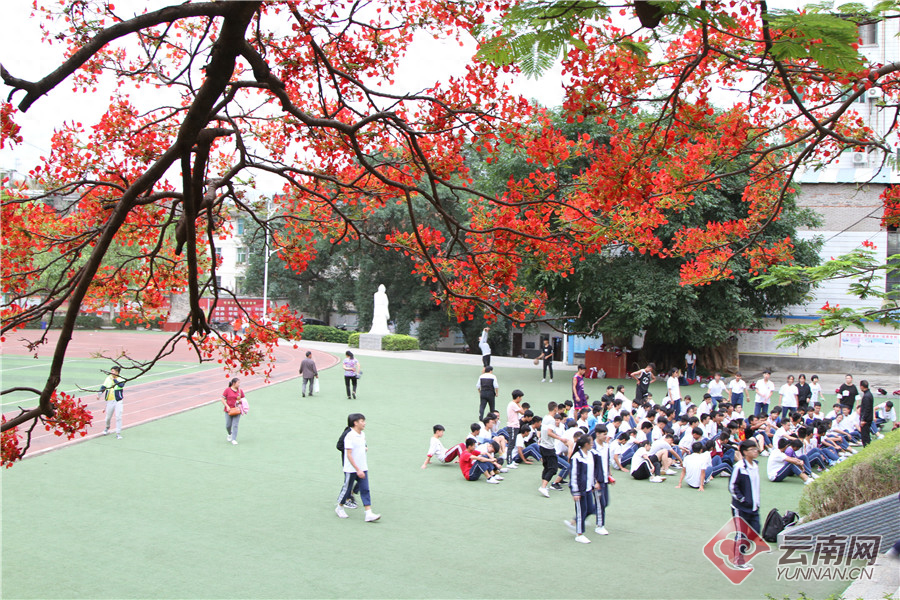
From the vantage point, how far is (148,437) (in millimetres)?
12414

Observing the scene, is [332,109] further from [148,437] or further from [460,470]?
[148,437]

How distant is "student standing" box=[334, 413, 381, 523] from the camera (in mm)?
8000

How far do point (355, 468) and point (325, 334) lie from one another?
102 ft

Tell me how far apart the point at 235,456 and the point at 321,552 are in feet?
15.3

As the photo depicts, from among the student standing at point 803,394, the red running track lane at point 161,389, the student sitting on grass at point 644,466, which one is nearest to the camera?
the student sitting on grass at point 644,466

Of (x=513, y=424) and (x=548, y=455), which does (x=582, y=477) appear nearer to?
(x=548, y=455)

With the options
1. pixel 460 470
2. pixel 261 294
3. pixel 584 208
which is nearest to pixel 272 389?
pixel 460 470

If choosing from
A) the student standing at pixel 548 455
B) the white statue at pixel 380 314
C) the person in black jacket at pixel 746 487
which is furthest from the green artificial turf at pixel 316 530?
the white statue at pixel 380 314
